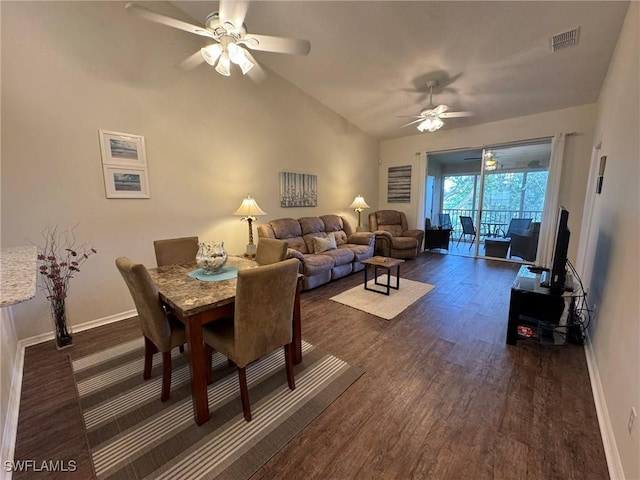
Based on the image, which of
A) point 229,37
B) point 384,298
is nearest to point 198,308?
point 229,37

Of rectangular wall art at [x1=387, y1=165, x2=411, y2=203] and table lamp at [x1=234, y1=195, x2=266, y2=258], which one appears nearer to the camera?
table lamp at [x1=234, y1=195, x2=266, y2=258]

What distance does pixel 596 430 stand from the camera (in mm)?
1485

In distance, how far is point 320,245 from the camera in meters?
4.34

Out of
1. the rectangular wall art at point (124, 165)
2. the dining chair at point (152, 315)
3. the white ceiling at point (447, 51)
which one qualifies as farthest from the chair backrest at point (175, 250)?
the white ceiling at point (447, 51)

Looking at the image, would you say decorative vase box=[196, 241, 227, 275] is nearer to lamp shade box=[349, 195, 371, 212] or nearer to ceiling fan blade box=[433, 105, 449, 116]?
ceiling fan blade box=[433, 105, 449, 116]

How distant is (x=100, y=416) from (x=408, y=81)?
487 cm

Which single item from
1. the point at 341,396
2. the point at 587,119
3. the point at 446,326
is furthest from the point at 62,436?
the point at 587,119

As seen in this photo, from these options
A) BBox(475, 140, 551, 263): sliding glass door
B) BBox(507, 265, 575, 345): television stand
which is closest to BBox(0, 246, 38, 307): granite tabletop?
BBox(507, 265, 575, 345): television stand

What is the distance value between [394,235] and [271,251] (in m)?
4.02

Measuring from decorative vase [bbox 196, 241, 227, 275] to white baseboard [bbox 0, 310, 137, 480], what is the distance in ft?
4.19

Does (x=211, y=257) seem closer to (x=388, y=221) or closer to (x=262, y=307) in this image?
(x=262, y=307)

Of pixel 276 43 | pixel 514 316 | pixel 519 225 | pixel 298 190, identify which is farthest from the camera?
pixel 519 225

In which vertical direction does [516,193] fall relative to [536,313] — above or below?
above

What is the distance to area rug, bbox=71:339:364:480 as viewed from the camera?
134cm
